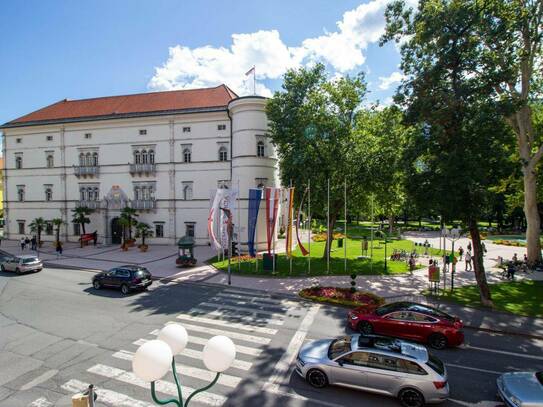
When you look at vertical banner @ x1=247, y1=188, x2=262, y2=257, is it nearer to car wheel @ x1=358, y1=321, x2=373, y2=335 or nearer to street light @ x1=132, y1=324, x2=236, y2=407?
car wheel @ x1=358, y1=321, x2=373, y2=335

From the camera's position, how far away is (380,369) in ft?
28.3

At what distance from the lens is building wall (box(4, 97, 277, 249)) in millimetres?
33062

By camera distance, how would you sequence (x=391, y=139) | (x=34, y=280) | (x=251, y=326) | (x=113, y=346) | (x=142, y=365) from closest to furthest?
1. (x=142, y=365)
2. (x=113, y=346)
3. (x=251, y=326)
4. (x=34, y=280)
5. (x=391, y=139)

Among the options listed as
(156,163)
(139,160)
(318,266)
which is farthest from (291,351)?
(139,160)

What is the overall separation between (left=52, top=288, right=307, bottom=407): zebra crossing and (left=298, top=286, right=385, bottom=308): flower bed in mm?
1317

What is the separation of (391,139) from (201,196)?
21413mm

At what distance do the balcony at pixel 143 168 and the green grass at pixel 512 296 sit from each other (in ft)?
105

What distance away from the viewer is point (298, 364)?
9.59 m

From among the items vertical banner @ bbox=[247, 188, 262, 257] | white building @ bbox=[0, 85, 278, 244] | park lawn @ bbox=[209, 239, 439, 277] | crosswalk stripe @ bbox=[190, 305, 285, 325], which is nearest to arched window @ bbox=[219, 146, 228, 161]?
white building @ bbox=[0, 85, 278, 244]

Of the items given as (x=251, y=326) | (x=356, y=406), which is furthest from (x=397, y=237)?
(x=356, y=406)

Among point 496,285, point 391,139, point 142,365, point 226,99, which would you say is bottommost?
point 496,285

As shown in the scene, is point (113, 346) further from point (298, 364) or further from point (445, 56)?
point (445, 56)

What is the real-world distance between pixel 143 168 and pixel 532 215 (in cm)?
3824

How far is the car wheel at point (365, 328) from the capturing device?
12703 mm
